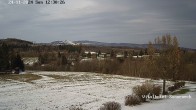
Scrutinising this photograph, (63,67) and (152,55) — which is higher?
(152,55)

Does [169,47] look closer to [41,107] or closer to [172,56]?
[172,56]

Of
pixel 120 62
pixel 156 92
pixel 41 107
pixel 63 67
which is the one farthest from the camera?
pixel 63 67

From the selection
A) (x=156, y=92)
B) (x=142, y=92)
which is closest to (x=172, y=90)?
(x=156, y=92)

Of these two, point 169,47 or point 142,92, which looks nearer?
point 142,92

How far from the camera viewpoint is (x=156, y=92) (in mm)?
38375

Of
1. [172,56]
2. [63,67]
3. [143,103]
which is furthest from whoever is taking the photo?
[63,67]

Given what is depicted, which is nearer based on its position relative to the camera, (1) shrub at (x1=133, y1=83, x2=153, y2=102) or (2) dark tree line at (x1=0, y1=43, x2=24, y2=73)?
(1) shrub at (x1=133, y1=83, x2=153, y2=102)

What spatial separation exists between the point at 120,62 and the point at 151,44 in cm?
6749

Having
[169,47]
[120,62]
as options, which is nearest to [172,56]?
[169,47]

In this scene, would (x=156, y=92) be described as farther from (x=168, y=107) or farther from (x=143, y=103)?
(x=168, y=107)

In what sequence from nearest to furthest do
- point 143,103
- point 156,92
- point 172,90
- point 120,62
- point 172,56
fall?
point 143,103 → point 156,92 → point 172,56 → point 172,90 → point 120,62

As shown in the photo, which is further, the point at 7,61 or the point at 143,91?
the point at 7,61

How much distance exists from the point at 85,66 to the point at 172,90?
7294 centimetres

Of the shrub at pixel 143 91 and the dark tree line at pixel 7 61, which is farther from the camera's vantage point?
the dark tree line at pixel 7 61
